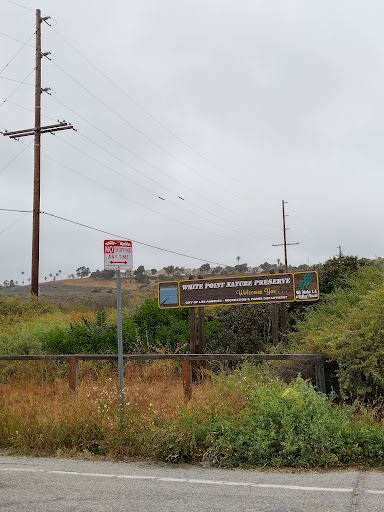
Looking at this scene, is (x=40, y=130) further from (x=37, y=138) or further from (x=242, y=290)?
(x=242, y=290)

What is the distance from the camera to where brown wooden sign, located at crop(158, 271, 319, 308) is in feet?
41.8

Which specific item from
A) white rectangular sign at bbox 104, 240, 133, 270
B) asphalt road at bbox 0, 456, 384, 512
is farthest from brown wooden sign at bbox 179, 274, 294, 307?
asphalt road at bbox 0, 456, 384, 512

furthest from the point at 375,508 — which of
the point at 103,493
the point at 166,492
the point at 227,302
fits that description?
the point at 227,302

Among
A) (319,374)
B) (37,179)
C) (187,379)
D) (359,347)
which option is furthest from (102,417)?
(37,179)

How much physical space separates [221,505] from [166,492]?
777 millimetres

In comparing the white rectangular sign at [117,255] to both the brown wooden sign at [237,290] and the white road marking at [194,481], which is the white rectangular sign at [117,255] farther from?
the brown wooden sign at [237,290]

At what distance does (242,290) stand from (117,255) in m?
4.86

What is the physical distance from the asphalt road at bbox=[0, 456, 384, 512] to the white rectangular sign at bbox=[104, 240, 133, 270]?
3.01 m

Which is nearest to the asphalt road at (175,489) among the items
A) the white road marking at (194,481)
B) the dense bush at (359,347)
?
the white road marking at (194,481)

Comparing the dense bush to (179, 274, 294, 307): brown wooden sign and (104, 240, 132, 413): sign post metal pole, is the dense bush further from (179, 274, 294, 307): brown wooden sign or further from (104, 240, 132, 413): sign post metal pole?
(104, 240, 132, 413): sign post metal pole

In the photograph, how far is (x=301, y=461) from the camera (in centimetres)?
711

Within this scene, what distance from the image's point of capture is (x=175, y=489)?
625cm

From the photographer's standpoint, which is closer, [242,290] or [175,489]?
[175,489]

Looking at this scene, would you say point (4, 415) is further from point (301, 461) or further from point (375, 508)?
point (375, 508)
